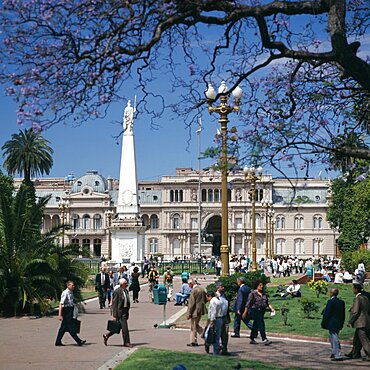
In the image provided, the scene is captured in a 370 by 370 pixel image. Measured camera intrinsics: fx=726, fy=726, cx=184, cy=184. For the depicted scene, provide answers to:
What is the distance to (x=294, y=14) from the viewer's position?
8.64 meters

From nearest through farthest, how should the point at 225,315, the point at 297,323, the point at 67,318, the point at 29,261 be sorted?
1. the point at 225,315
2. the point at 67,318
3. the point at 297,323
4. the point at 29,261

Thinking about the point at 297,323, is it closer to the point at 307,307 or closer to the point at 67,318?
the point at 307,307

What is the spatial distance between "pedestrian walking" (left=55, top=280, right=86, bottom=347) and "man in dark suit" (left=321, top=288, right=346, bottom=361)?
4705mm

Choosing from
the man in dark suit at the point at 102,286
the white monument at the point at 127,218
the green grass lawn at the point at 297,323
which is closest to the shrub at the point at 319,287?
the green grass lawn at the point at 297,323

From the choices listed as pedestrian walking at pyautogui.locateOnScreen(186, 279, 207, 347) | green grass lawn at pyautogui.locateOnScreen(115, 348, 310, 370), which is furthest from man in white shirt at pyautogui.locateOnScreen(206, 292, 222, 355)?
pedestrian walking at pyautogui.locateOnScreen(186, 279, 207, 347)

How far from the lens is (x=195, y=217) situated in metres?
99.9

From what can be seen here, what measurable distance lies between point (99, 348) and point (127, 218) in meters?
38.0

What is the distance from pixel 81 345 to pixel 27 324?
4.59m

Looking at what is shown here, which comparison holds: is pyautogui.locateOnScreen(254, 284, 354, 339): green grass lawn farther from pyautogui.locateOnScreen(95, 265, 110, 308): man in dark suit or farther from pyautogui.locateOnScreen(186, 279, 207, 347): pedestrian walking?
pyautogui.locateOnScreen(95, 265, 110, 308): man in dark suit

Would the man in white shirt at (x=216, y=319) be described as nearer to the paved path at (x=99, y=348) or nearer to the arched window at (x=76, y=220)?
the paved path at (x=99, y=348)

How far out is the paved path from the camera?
11.9 meters

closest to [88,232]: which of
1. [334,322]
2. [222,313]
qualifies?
[222,313]

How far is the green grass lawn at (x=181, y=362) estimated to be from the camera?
36.5 feet

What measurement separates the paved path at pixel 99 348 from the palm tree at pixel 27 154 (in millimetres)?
43753
